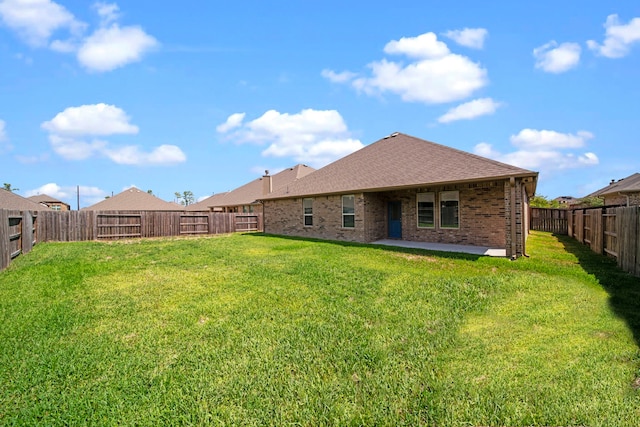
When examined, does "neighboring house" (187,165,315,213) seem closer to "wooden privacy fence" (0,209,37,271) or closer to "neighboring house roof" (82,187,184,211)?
"neighboring house roof" (82,187,184,211)

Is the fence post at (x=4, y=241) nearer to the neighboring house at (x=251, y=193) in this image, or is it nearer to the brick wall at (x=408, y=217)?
the brick wall at (x=408, y=217)

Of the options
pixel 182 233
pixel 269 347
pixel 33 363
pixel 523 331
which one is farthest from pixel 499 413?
pixel 182 233

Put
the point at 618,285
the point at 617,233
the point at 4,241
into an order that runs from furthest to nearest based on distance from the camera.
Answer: the point at 4,241, the point at 617,233, the point at 618,285

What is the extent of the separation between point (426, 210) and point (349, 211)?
369 cm

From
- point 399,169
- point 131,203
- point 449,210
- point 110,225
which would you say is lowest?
point 110,225

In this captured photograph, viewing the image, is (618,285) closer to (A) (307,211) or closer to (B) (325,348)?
(B) (325,348)

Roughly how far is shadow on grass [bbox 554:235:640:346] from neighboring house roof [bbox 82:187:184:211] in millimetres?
38612

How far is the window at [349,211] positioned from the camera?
1590 cm

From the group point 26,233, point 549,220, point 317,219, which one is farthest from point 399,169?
point 26,233

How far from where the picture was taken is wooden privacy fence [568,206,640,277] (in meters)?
7.95

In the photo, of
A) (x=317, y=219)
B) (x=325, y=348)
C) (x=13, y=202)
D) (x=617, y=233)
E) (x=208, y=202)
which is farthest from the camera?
(x=208, y=202)

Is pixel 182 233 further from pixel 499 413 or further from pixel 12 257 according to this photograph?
pixel 499 413

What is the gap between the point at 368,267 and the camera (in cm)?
945

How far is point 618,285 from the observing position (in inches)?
283
